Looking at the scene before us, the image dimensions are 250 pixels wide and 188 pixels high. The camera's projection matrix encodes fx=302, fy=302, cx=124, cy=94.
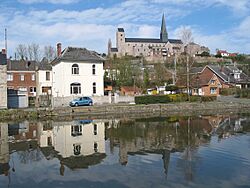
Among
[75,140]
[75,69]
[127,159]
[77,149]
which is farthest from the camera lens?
[75,69]

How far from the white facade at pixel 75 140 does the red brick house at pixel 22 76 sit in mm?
33384

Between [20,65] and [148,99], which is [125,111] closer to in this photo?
[148,99]

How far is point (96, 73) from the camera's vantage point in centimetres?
4797

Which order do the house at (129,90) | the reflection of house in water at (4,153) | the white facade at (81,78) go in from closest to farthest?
the reflection of house in water at (4,153) → the white facade at (81,78) → the house at (129,90)

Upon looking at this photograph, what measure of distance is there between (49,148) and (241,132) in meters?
14.3

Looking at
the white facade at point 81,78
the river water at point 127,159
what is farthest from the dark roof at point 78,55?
the river water at point 127,159

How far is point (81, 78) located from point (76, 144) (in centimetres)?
2856

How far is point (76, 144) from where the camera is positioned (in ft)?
62.4

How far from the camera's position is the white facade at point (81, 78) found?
4588 centimetres

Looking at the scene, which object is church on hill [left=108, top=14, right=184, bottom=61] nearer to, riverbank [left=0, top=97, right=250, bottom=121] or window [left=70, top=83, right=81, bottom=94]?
window [left=70, top=83, right=81, bottom=94]

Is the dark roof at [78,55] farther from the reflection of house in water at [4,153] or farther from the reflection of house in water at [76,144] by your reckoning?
the reflection of house in water at [4,153]

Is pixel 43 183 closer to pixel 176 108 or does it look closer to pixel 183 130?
pixel 183 130

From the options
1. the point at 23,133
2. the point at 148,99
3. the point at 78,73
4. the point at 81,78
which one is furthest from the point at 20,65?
the point at 23,133

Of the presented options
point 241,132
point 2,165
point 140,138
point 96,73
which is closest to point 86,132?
point 140,138
